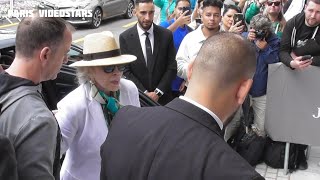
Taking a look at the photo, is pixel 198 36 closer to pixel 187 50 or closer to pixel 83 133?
pixel 187 50

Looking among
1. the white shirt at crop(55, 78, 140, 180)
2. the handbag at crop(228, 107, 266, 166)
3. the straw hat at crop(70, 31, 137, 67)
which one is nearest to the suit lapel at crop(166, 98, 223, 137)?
the white shirt at crop(55, 78, 140, 180)

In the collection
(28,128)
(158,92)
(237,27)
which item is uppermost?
(237,27)

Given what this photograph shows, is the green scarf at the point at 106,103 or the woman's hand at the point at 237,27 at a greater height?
the woman's hand at the point at 237,27

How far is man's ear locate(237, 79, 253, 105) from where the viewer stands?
153 centimetres

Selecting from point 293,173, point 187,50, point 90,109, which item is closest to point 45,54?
point 90,109

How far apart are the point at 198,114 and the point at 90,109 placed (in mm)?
1118

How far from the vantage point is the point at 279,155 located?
4438 mm

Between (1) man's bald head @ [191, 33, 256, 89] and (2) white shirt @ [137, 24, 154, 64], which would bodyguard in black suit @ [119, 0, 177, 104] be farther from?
(1) man's bald head @ [191, 33, 256, 89]

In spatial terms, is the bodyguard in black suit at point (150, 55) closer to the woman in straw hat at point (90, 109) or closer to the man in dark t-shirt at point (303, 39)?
the man in dark t-shirt at point (303, 39)

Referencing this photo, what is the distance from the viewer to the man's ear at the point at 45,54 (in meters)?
1.83

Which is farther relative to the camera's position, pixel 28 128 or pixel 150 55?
pixel 150 55

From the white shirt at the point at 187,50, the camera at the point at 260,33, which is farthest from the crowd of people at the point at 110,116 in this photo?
the camera at the point at 260,33

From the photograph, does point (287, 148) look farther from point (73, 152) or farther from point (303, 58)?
point (73, 152)

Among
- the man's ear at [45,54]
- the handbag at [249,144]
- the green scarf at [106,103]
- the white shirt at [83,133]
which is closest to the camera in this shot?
the man's ear at [45,54]
